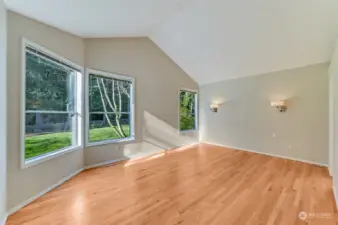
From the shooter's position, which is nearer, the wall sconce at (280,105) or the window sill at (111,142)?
the window sill at (111,142)

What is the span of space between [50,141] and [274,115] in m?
5.44

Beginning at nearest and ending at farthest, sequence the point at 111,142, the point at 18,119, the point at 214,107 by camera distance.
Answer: the point at 18,119
the point at 111,142
the point at 214,107

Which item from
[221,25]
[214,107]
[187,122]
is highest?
[221,25]

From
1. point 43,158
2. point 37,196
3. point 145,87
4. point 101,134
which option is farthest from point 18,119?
point 145,87

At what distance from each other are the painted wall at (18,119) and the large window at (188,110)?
179 inches

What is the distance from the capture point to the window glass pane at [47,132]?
9.43 ft

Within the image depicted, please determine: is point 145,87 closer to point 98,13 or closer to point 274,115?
point 98,13

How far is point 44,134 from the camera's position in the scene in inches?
127

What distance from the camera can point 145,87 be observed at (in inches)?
222

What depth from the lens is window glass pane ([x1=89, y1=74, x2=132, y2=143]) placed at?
4.50 meters

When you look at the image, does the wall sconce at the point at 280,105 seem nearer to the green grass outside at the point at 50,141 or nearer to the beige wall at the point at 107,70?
the beige wall at the point at 107,70

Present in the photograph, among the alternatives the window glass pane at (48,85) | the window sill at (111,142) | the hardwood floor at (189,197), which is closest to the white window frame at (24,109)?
the window glass pane at (48,85)

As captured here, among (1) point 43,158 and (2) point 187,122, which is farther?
(2) point 187,122

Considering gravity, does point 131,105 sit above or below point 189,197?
above
